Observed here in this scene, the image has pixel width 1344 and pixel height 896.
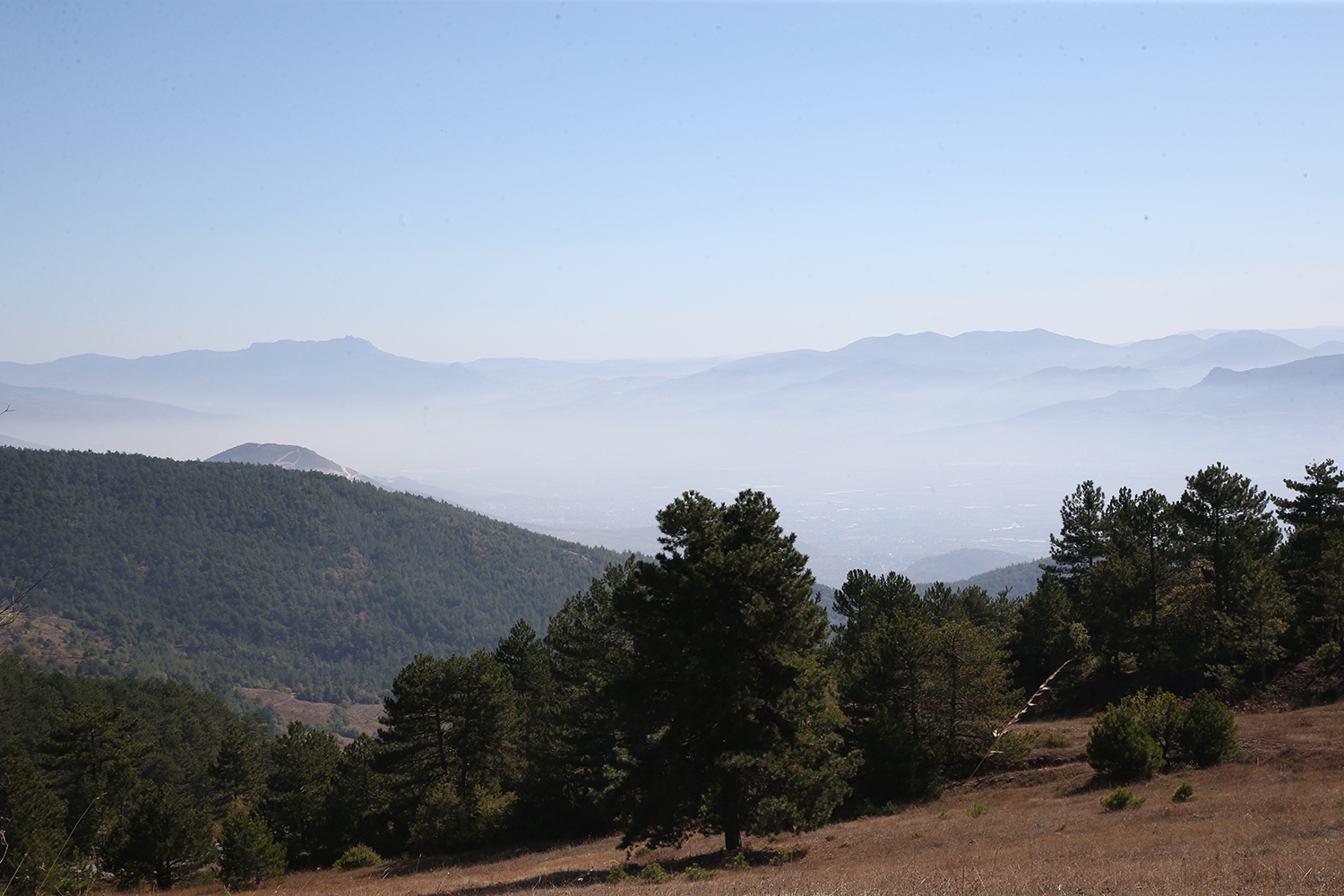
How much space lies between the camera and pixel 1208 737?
1013 inches

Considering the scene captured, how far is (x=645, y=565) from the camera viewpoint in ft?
68.0

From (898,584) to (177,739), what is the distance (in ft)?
334

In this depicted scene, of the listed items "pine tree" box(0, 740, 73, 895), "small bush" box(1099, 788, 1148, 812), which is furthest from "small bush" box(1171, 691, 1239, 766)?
"pine tree" box(0, 740, 73, 895)

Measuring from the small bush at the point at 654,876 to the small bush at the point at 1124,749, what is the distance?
16.1m

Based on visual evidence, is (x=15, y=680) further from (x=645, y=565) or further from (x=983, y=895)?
(x=983, y=895)

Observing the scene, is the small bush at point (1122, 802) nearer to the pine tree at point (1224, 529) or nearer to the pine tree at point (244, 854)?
the pine tree at point (1224, 529)

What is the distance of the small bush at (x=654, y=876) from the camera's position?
1640 centimetres

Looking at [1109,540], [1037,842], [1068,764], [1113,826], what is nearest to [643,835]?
[1037,842]

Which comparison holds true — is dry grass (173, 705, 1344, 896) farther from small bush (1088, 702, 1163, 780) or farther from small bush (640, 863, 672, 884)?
small bush (640, 863, 672, 884)

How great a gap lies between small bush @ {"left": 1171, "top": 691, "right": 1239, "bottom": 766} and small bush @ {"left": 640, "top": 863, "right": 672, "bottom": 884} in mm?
19173

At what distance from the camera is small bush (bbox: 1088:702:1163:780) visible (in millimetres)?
24875

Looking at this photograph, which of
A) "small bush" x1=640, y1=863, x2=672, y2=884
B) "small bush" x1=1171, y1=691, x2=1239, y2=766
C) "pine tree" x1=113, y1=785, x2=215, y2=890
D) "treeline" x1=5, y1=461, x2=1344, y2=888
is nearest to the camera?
"small bush" x1=640, y1=863, x2=672, y2=884

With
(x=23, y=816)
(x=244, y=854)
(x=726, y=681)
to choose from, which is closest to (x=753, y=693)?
(x=726, y=681)

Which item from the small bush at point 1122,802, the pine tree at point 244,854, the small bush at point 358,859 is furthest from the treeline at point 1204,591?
the pine tree at point 244,854
